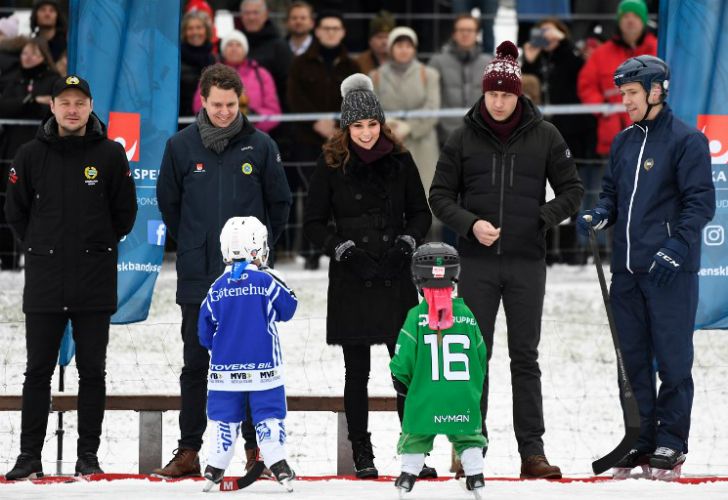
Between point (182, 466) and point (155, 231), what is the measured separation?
152 centimetres

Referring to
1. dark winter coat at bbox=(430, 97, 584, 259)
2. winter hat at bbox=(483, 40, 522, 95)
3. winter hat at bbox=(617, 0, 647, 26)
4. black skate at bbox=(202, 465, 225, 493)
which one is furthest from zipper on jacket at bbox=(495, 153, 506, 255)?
winter hat at bbox=(617, 0, 647, 26)

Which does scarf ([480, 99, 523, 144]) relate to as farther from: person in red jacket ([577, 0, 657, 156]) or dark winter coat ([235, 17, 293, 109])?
dark winter coat ([235, 17, 293, 109])

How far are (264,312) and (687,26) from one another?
2.93 metres

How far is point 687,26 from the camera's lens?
28.4 feet

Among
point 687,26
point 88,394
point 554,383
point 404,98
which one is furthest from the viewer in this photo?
point 404,98

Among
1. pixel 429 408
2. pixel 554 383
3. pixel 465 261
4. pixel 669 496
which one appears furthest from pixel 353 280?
pixel 554 383

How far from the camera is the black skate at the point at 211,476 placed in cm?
732

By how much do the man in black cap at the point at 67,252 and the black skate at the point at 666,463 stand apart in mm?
2709

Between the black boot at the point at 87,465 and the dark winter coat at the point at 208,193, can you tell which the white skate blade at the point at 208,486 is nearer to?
the black boot at the point at 87,465

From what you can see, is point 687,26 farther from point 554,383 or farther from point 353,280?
point 554,383

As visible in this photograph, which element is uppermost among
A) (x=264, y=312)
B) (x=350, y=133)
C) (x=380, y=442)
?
(x=350, y=133)

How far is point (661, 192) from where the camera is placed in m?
7.85

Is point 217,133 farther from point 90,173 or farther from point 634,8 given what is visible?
point 634,8

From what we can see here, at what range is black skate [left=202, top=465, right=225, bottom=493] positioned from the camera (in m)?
7.32
